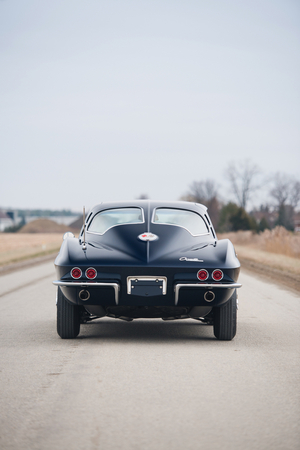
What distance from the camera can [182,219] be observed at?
7527 mm

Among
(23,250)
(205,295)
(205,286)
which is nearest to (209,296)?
(205,295)

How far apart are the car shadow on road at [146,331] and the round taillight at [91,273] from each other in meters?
1.03

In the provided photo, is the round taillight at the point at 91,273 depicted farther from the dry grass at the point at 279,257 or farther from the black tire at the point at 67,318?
the dry grass at the point at 279,257

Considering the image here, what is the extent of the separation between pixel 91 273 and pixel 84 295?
0.85 ft

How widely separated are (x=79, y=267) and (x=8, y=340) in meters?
1.44

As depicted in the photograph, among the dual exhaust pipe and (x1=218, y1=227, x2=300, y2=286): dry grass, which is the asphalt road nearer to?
the dual exhaust pipe

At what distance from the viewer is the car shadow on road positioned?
7.14 meters

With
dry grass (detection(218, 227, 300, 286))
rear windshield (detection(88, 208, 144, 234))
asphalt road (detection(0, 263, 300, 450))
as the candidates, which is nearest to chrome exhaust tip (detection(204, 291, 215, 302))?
asphalt road (detection(0, 263, 300, 450))

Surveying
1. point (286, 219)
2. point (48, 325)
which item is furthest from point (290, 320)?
point (286, 219)

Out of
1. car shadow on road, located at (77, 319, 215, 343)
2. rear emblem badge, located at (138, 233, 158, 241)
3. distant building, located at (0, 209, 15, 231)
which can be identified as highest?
rear emblem badge, located at (138, 233, 158, 241)

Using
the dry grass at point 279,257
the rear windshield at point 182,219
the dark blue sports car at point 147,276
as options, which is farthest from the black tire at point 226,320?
the dry grass at point 279,257

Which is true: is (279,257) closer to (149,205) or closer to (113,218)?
(149,205)

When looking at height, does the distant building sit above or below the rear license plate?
below

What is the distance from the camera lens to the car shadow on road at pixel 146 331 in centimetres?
714
